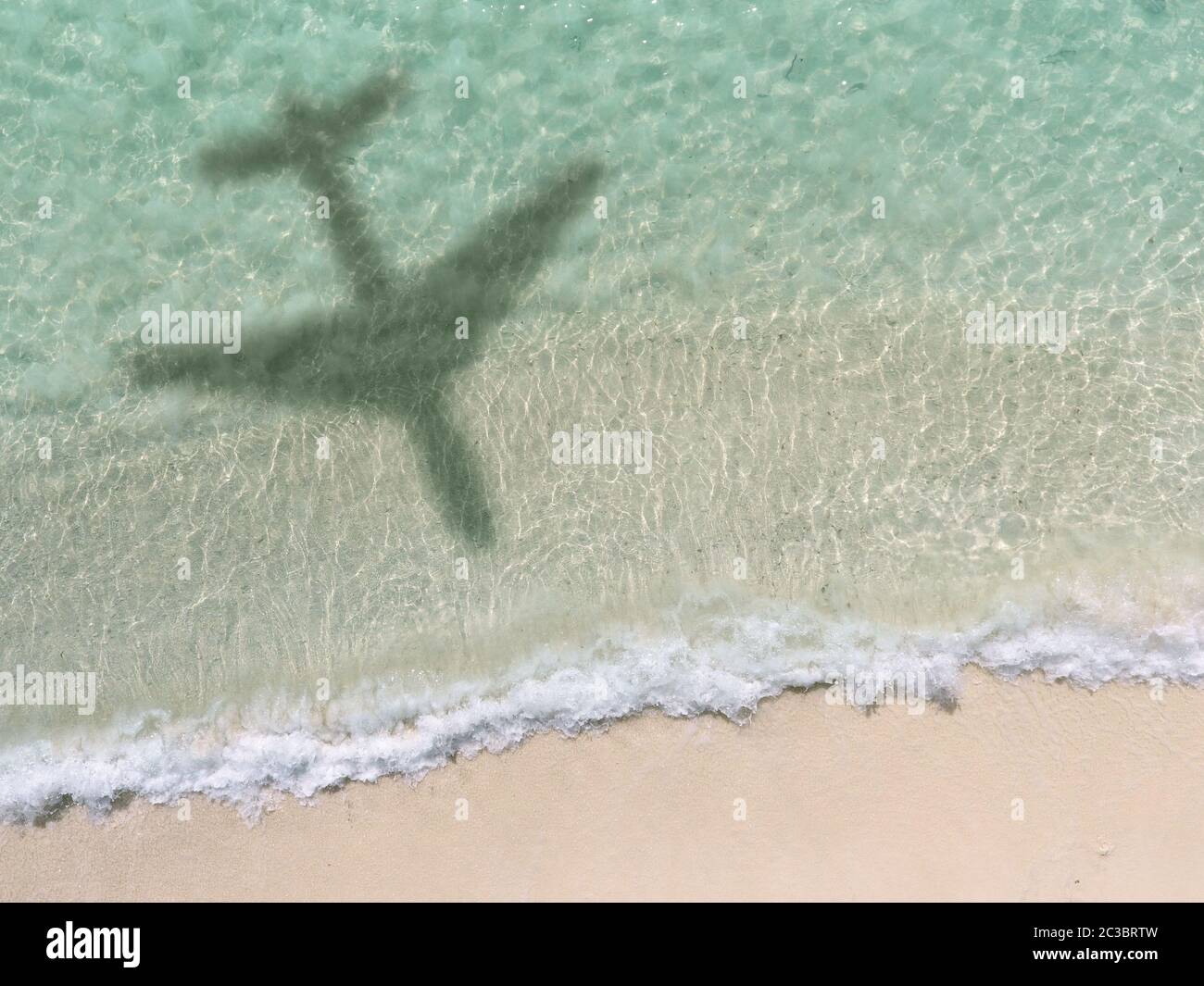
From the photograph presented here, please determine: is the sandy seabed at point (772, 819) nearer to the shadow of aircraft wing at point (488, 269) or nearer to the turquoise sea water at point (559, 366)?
the turquoise sea water at point (559, 366)

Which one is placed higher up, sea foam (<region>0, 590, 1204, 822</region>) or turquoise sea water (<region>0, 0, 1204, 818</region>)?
turquoise sea water (<region>0, 0, 1204, 818</region>)

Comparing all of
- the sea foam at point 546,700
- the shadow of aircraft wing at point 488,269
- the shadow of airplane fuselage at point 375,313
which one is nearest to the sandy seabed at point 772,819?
the sea foam at point 546,700

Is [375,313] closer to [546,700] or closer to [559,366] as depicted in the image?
[559,366]

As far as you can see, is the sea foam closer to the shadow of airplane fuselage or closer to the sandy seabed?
the sandy seabed

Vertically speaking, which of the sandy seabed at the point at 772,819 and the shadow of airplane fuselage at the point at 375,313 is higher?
the shadow of airplane fuselage at the point at 375,313

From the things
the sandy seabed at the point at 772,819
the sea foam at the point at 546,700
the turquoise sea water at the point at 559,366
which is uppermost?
the turquoise sea water at the point at 559,366

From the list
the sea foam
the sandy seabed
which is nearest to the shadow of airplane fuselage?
the sea foam
